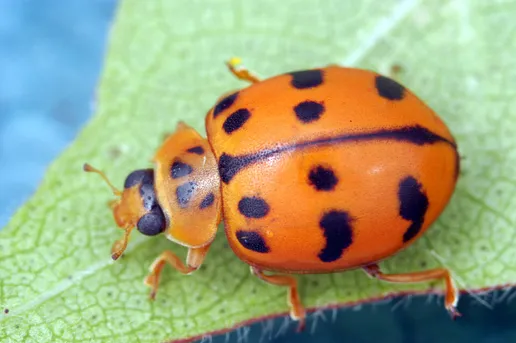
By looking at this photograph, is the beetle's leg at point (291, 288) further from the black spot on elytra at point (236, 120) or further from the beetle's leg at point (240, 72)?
the beetle's leg at point (240, 72)

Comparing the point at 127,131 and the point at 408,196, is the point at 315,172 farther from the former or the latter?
the point at 127,131

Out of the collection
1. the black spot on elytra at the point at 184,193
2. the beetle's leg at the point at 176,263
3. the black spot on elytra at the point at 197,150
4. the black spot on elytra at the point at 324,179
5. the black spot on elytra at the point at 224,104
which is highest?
the black spot on elytra at the point at 224,104

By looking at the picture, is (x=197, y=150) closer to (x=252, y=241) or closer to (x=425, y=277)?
(x=252, y=241)

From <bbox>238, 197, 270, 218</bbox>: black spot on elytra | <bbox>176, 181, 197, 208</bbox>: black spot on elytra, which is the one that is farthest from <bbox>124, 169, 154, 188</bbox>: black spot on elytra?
<bbox>238, 197, 270, 218</bbox>: black spot on elytra

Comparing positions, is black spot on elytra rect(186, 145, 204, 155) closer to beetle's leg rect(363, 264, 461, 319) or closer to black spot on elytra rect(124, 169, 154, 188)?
black spot on elytra rect(124, 169, 154, 188)

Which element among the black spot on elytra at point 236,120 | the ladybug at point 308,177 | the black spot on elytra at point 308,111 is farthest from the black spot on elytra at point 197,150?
the black spot on elytra at point 308,111

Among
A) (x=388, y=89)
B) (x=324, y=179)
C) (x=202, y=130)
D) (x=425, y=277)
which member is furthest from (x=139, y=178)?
(x=425, y=277)
